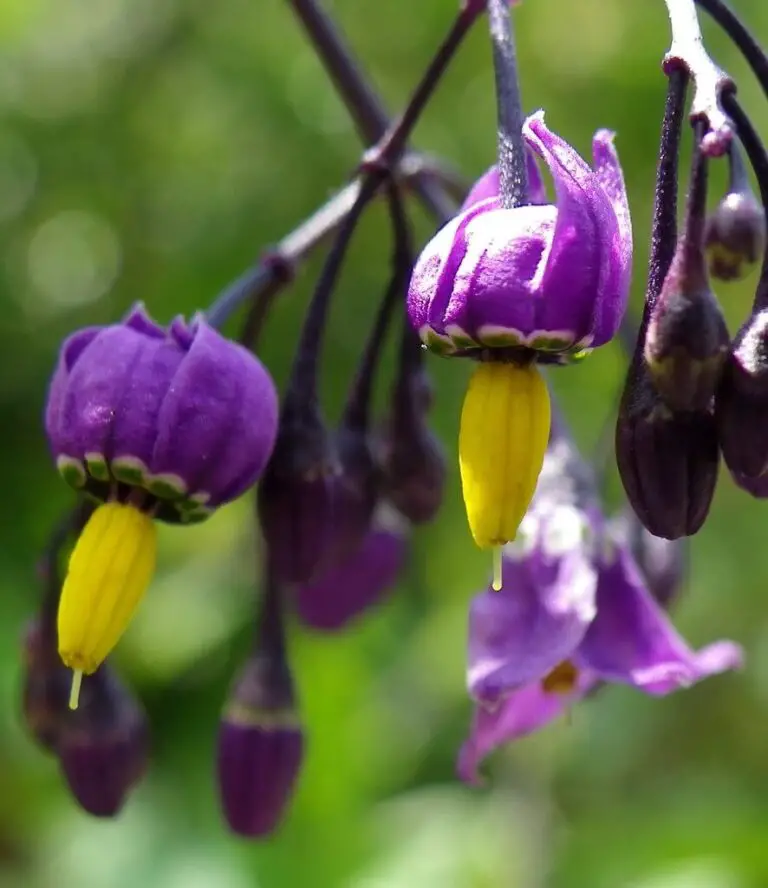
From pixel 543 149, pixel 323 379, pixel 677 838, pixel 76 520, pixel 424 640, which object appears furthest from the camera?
pixel 323 379

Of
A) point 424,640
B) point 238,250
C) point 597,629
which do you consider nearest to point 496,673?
point 597,629

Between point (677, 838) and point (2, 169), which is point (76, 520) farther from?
point (2, 169)

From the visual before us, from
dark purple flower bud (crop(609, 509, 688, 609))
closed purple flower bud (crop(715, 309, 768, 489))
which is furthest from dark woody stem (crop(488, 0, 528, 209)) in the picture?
dark purple flower bud (crop(609, 509, 688, 609))

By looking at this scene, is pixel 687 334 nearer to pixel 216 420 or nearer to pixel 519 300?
pixel 519 300

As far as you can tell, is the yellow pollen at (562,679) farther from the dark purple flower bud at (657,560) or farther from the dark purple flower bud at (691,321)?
the dark purple flower bud at (691,321)

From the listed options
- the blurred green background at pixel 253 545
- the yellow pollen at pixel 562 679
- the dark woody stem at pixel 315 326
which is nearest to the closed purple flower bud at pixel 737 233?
the dark woody stem at pixel 315 326
